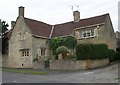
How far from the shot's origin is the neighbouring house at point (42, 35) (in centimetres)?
4247

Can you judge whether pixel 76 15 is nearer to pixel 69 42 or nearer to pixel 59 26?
pixel 59 26

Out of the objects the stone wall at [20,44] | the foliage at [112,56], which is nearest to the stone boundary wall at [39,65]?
the stone wall at [20,44]

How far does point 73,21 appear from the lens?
4825 centimetres

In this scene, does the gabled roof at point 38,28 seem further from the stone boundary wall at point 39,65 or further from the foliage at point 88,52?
the foliage at point 88,52

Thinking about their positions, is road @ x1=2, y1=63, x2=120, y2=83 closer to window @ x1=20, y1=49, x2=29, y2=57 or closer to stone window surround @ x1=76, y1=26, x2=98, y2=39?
stone window surround @ x1=76, y1=26, x2=98, y2=39

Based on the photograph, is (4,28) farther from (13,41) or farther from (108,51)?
(108,51)

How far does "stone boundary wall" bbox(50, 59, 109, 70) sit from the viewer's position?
3294cm

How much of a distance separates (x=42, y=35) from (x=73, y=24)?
22.4 ft

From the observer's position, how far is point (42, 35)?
1758 inches

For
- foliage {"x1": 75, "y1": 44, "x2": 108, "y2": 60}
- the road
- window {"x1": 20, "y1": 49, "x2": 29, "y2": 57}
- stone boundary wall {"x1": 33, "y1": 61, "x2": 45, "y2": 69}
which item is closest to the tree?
window {"x1": 20, "y1": 49, "x2": 29, "y2": 57}

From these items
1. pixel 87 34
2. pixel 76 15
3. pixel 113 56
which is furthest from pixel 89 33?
pixel 76 15

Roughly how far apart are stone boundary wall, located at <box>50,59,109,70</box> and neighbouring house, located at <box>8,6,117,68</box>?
7.84 meters

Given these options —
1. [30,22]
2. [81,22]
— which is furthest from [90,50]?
[30,22]

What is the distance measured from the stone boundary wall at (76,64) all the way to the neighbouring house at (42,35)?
7845 millimetres
